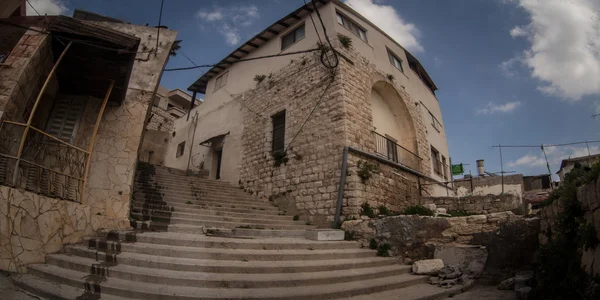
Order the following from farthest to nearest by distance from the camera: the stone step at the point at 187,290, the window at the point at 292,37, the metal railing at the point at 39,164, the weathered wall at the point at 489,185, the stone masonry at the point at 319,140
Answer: the weathered wall at the point at 489,185 < the window at the point at 292,37 < the stone masonry at the point at 319,140 < the metal railing at the point at 39,164 < the stone step at the point at 187,290

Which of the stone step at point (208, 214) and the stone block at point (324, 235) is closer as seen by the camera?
the stone block at point (324, 235)

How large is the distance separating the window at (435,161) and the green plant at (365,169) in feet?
21.6

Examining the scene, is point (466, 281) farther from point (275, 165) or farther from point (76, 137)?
point (76, 137)

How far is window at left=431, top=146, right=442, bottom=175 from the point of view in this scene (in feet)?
44.2

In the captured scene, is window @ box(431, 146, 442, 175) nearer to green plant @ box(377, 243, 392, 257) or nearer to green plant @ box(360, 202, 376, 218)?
green plant @ box(360, 202, 376, 218)

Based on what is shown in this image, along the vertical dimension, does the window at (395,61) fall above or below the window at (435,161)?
above

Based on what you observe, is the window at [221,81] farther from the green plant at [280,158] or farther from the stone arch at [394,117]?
the stone arch at [394,117]

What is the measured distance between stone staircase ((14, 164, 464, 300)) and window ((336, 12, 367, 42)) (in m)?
8.42

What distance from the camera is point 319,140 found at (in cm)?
882

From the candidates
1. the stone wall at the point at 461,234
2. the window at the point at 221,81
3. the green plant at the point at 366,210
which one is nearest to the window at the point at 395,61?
the green plant at the point at 366,210

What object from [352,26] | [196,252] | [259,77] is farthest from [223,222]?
[352,26]

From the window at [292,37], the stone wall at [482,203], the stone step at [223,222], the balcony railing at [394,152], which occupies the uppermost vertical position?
the window at [292,37]

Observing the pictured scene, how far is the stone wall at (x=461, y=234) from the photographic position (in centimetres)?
505

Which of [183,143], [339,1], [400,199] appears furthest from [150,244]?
[183,143]
